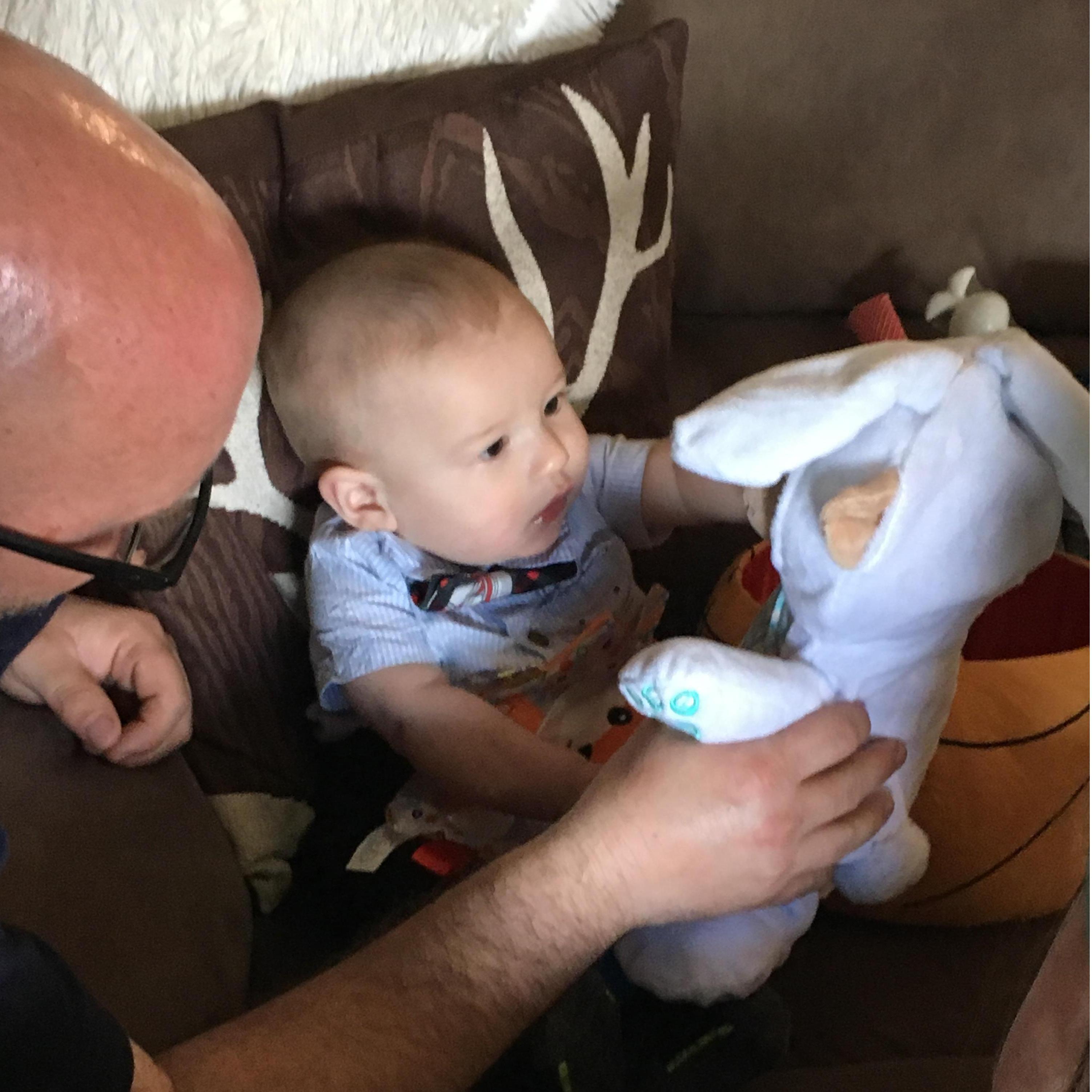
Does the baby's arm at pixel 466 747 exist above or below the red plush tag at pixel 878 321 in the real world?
below

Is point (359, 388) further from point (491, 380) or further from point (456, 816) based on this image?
point (456, 816)

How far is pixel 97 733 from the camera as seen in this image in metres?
0.82

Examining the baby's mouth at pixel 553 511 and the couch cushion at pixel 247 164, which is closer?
the couch cushion at pixel 247 164

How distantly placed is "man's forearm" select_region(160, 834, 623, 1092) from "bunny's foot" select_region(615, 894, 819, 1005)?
0.09m

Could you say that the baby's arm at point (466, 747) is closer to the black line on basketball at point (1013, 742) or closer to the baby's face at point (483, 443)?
the baby's face at point (483, 443)

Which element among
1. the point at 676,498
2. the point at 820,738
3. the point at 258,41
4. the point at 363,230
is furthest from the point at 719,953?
the point at 258,41

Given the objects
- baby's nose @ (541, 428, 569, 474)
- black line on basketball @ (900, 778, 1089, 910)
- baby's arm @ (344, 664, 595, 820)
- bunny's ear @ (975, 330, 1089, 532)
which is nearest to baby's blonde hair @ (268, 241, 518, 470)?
baby's nose @ (541, 428, 569, 474)

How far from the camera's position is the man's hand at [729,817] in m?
0.67

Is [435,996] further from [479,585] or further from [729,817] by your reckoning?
[479,585]

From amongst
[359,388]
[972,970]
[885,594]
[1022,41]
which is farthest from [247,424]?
[1022,41]

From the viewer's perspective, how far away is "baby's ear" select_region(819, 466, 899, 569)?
55 cm

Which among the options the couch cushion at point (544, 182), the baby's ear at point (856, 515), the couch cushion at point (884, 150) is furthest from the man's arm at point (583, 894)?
the couch cushion at point (884, 150)

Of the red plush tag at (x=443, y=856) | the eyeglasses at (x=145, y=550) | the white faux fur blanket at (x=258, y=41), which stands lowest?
the red plush tag at (x=443, y=856)

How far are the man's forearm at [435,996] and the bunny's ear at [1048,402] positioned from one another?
394mm
